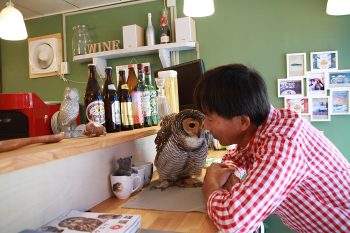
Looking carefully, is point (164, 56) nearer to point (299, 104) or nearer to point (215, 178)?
point (299, 104)

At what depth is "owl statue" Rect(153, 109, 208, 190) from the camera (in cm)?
95

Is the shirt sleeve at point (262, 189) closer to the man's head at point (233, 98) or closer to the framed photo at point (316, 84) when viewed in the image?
the man's head at point (233, 98)

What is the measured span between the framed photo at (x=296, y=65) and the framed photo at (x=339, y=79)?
0.66ft

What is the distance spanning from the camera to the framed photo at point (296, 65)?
2.37 meters

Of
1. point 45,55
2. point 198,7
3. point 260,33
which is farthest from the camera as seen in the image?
point 45,55

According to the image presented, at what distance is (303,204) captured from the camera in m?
0.83

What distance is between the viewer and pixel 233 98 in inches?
30.6

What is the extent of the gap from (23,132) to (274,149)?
1196 millimetres

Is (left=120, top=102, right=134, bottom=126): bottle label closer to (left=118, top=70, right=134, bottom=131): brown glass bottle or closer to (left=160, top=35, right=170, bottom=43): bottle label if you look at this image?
(left=118, top=70, right=134, bottom=131): brown glass bottle

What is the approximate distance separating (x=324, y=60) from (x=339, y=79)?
185 mm

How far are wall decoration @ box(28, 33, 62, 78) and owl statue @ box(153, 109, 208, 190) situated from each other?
2.38m

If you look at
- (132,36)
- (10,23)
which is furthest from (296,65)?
(10,23)

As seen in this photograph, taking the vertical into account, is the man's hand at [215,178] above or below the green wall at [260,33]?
below

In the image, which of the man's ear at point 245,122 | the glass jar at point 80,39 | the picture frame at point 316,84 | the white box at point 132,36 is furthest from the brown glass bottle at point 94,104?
the glass jar at point 80,39
